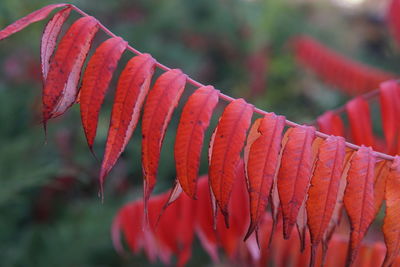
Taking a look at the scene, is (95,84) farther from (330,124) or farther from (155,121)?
(330,124)

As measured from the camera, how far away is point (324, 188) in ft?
3.03

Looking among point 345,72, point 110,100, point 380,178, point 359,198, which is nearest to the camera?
point 359,198

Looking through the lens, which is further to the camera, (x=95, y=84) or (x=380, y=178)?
(x=380, y=178)

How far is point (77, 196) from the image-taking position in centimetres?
366

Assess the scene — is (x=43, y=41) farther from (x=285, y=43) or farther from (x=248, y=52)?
(x=285, y=43)

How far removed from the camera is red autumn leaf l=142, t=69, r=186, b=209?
3.09 feet

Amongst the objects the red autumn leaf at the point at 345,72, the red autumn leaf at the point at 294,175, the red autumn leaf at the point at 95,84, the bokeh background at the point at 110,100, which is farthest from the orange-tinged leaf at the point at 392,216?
the red autumn leaf at the point at 345,72

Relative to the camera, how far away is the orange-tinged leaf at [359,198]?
2.99ft

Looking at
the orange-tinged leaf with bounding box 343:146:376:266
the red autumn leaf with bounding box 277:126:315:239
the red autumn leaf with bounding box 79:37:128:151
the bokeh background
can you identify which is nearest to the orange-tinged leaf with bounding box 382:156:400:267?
the orange-tinged leaf with bounding box 343:146:376:266

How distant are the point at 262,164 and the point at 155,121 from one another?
216mm

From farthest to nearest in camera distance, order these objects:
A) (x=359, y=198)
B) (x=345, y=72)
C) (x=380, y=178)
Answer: (x=345, y=72) → (x=380, y=178) → (x=359, y=198)

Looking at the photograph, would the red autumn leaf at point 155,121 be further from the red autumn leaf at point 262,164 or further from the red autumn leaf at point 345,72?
the red autumn leaf at point 345,72

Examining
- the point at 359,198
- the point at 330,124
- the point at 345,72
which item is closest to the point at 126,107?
the point at 359,198

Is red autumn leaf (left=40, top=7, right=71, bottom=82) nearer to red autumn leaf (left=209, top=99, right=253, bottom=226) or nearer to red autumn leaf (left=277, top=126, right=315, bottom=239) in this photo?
red autumn leaf (left=209, top=99, right=253, bottom=226)
